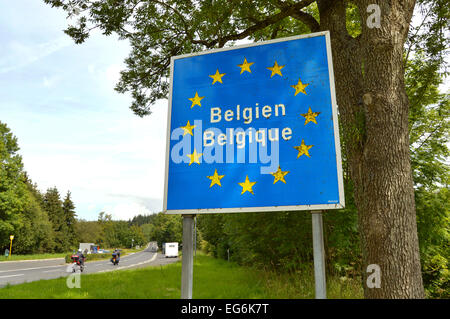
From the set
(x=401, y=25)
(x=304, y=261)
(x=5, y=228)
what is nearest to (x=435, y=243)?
(x=304, y=261)

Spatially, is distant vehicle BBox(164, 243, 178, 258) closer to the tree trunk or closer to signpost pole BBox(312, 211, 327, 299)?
the tree trunk

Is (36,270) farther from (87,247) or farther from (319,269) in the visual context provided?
(319,269)

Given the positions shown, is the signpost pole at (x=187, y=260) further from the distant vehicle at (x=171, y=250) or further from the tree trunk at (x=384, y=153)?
the distant vehicle at (x=171, y=250)

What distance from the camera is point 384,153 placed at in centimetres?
403

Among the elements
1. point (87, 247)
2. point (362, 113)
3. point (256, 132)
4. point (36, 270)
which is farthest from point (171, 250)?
point (256, 132)

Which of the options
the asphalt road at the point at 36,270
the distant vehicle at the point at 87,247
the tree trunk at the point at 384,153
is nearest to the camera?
the tree trunk at the point at 384,153

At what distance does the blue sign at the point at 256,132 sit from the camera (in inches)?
107

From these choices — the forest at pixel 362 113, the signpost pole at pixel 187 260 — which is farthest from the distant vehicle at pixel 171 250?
the signpost pole at pixel 187 260

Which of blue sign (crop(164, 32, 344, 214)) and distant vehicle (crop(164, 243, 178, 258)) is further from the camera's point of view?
distant vehicle (crop(164, 243, 178, 258))

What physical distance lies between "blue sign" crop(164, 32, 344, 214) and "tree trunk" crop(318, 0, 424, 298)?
1.69m

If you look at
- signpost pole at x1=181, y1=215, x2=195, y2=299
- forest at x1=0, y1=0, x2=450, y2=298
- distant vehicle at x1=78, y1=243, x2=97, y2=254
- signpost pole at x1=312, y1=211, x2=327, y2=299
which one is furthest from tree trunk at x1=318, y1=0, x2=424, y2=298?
distant vehicle at x1=78, y1=243, x2=97, y2=254

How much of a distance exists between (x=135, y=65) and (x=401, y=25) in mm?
6735

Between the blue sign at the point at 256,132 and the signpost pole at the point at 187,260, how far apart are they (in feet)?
0.53

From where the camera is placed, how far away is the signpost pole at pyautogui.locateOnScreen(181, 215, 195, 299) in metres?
2.92
